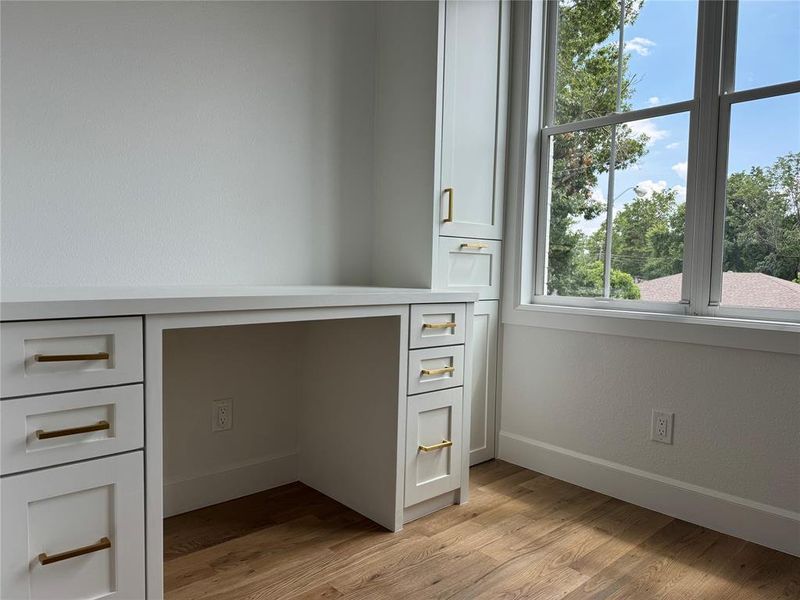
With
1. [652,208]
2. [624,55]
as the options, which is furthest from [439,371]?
[624,55]

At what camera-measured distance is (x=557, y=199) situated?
2471mm

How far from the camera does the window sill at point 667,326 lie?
5.83ft

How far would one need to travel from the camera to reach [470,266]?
2.39 metres

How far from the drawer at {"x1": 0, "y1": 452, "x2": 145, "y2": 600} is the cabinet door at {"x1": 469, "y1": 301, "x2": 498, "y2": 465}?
4.93 ft

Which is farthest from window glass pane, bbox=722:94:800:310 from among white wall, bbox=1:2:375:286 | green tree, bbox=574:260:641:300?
white wall, bbox=1:2:375:286

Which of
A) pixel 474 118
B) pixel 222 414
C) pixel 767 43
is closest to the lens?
pixel 767 43

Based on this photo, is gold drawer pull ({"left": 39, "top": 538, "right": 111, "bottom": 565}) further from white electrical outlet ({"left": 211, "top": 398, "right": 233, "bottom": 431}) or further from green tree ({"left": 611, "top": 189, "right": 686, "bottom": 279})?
green tree ({"left": 611, "top": 189, "right": 686, "bottom": 279})

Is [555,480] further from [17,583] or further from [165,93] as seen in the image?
[165,93]

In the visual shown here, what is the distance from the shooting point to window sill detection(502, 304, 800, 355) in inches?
70.0

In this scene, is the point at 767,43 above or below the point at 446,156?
above

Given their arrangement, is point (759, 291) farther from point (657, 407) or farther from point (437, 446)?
point (437, 446)

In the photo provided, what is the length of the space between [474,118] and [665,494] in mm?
1640

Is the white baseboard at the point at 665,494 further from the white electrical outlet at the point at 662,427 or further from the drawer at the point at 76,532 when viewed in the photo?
the drawer at the point at 76,532

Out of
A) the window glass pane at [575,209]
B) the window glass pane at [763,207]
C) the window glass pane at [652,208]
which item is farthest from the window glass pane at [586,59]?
the window glass pane at [763,207]
